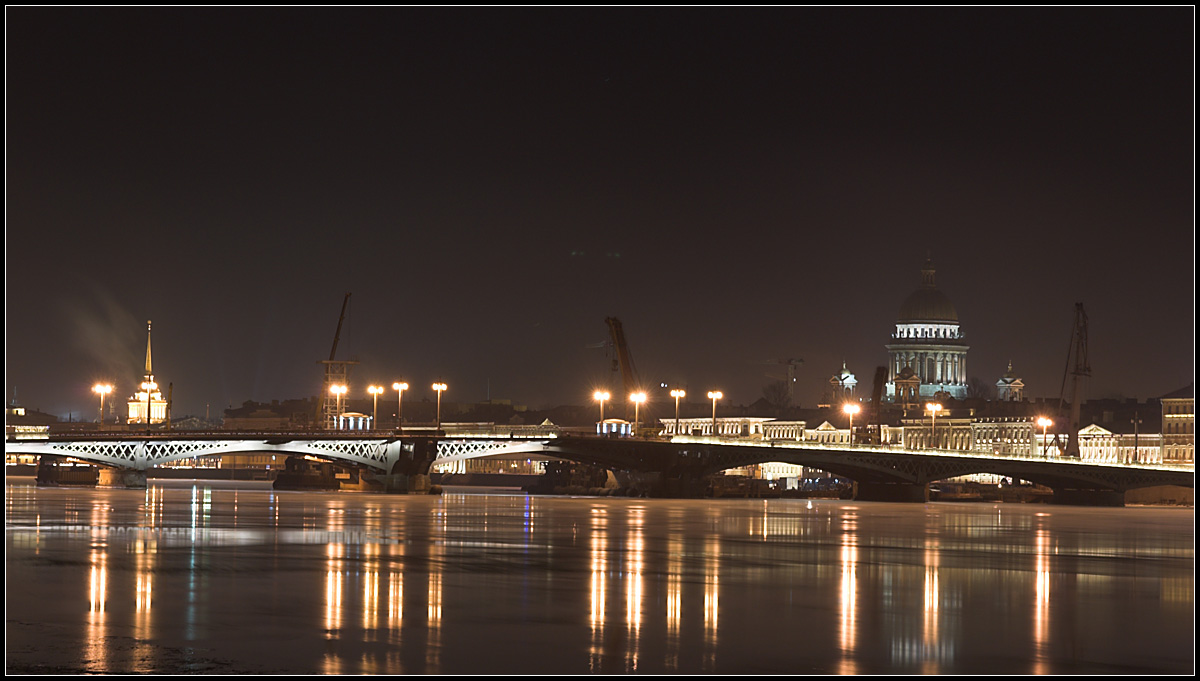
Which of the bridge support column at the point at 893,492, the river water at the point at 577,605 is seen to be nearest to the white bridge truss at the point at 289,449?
the bridge support column at the point at 893,492

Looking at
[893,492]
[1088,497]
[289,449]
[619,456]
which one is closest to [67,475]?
[289,449]

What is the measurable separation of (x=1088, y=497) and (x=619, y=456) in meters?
40.2

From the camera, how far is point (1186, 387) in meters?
194

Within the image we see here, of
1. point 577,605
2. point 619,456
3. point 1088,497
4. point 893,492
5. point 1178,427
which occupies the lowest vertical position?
point 1088,497

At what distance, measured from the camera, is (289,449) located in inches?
5207

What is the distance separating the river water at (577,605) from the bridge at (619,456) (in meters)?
85.3

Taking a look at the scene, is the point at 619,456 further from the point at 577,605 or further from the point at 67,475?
the point at 577,605

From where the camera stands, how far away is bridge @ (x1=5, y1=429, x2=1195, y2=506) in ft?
435

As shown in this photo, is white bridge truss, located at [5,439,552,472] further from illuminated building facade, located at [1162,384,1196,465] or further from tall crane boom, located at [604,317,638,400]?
illuminated building facade, located at [1162,384,1196,465]

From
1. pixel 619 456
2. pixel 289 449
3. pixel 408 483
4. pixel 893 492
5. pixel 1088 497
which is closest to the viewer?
pixel 289 449

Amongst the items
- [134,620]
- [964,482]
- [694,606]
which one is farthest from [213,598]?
[964,482]

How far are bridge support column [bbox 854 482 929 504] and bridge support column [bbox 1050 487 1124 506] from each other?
1156cm

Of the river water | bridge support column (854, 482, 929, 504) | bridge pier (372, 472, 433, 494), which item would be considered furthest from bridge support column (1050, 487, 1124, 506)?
the river water

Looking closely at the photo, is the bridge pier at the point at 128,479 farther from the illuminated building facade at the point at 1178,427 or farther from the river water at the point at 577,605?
the illuminated building facade at the point at 1178,427
